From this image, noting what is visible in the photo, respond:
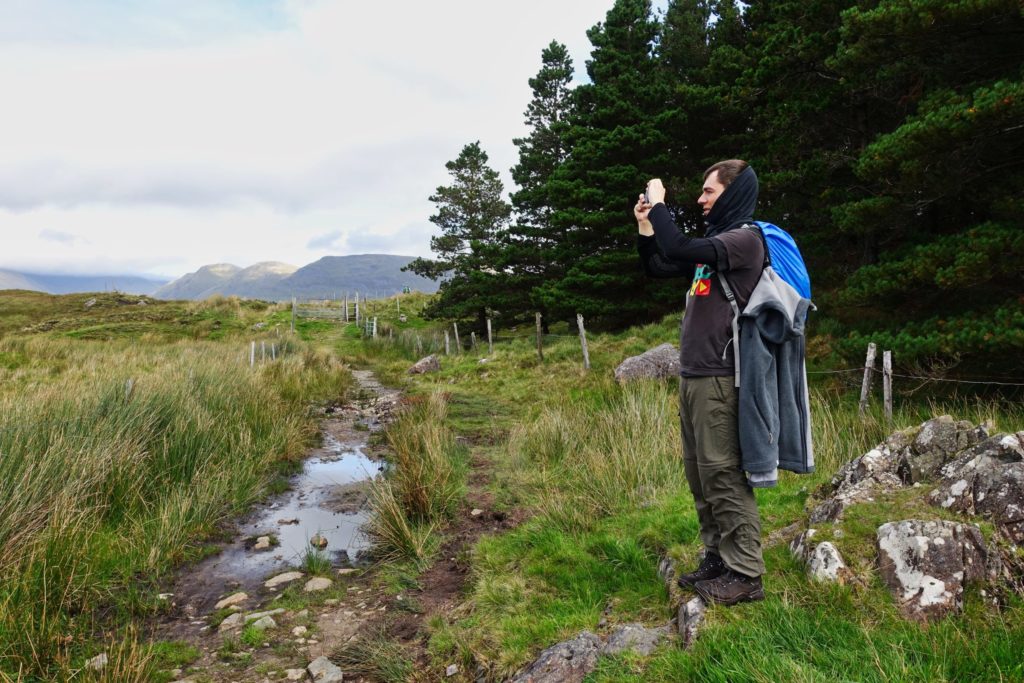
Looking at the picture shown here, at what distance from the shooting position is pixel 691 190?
15711 mm

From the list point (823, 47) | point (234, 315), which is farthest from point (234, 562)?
point (234, 315)

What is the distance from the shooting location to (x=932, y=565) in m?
2.39

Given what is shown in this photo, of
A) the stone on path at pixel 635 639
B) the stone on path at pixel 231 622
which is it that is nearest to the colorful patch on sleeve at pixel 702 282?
the stone on path at pixel 635 639

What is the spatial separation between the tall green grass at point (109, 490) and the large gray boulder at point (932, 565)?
3776 millimetres

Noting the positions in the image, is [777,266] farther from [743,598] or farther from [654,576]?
[654,576]

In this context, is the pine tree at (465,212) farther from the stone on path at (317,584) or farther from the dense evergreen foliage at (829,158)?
the stone on path at (317,584)

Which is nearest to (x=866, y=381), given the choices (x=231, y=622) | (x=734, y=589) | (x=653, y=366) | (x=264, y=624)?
(x=653, y=366)

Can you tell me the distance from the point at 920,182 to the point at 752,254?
6.89 m

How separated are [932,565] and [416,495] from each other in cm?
439

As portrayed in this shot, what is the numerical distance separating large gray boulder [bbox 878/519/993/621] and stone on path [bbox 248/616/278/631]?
382 centimetres

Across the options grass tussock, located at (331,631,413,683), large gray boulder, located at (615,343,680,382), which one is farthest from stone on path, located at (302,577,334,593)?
large gray boulder, located at (615,343,680,382)

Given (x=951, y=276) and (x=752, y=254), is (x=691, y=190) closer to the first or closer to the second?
(x=951, y=276)

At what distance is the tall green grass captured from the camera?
3.31 meters

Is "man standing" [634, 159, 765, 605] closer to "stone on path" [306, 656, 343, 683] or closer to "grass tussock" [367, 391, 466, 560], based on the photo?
"stone on path" [306, 656, 343, 683]
